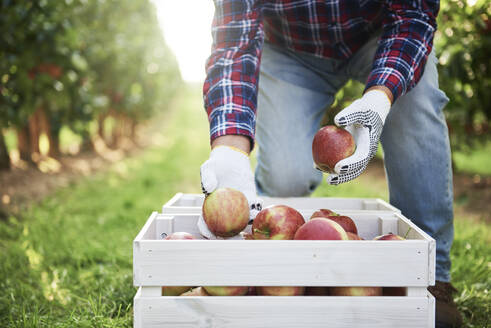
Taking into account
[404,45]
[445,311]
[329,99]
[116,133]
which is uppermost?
[404,45]

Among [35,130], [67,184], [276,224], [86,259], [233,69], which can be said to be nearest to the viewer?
[276,224]

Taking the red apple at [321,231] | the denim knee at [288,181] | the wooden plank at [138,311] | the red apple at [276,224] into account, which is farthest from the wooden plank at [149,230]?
the denim knee at [288,181]

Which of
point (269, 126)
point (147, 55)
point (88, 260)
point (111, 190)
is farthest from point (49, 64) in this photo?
point (147, 55)

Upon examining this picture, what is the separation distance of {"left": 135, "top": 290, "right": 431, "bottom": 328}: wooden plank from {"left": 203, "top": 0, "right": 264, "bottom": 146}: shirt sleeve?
66cm

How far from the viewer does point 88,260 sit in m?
2.69

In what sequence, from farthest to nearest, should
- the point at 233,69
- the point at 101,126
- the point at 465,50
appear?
1. the point at 101,126
2. the point at 465,50
3. the point at 233,69

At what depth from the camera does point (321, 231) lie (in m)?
1.28

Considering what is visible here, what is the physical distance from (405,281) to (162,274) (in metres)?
0.61

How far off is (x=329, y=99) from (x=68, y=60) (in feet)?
10.6

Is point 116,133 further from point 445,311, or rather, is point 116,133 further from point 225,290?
point 225,290

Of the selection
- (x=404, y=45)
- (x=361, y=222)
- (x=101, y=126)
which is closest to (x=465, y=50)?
(x=404, y=45)

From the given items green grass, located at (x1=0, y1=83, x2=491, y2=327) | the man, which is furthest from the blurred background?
the man

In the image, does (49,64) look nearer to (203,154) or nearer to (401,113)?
(401,113)

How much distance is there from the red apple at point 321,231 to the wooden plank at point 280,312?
0.17 m
